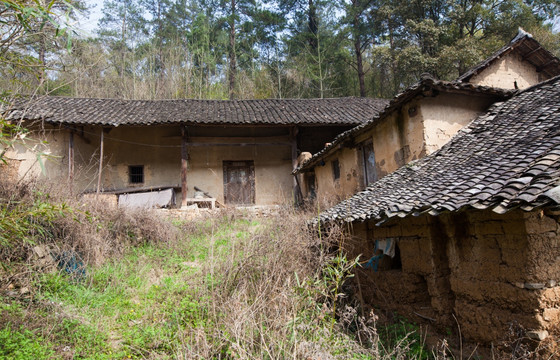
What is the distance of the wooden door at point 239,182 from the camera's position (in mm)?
14023

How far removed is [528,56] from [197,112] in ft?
35.9

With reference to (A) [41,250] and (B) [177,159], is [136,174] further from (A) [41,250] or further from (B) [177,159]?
(A) [41,250]

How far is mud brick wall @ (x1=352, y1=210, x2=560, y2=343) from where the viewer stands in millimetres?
3918

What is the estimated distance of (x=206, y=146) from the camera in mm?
13898

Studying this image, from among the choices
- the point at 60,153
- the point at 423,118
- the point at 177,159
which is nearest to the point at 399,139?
the point at 423,118

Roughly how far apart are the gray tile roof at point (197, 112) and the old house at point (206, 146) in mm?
40

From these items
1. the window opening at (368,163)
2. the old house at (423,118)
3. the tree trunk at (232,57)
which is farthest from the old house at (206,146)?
the tree trunk at (232,57)

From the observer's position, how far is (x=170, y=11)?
21.8 m

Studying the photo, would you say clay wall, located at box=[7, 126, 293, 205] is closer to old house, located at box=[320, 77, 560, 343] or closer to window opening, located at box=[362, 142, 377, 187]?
window opening, located at box=[362, 142, 377, 187]

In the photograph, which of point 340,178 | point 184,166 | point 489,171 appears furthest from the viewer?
point 184,166

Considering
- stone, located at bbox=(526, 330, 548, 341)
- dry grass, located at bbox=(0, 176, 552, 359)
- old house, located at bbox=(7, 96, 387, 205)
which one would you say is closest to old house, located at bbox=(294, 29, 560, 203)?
old house, located at bbox=(7, 96, 387, 205)

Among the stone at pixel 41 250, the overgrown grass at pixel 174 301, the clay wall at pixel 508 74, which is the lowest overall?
the overgrown grass at pixel 174 301

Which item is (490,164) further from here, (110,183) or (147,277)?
(110,183)

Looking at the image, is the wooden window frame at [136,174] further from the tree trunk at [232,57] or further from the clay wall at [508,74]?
the clay wall at [508,74]
